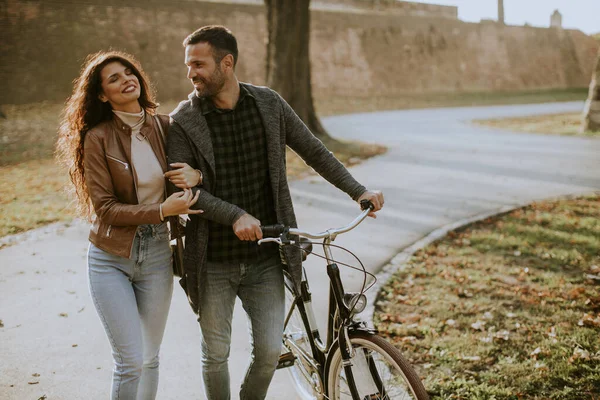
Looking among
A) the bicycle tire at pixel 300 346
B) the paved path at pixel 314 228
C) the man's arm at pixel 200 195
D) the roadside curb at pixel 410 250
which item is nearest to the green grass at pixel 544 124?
the paved path at pixel 314 228

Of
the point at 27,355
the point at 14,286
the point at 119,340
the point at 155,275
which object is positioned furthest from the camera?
the point at 14,286

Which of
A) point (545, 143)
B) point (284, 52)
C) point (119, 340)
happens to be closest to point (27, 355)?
point (119, 340)

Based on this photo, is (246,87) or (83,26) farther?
(83,26)

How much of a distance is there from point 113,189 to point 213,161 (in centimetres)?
49

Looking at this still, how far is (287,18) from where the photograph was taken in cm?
1403

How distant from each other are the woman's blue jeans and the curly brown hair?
32cm

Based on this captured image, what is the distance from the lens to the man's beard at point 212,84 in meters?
2.75

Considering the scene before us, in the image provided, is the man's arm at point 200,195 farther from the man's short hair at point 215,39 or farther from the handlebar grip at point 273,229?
the man's short hair at point 215,39

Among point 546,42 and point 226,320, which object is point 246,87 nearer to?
point 226,320

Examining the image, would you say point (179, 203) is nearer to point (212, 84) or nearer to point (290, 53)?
point (212, 84)

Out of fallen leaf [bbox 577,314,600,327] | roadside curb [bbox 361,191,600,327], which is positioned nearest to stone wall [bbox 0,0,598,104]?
roadside curb [bbox 361,191,600,327]

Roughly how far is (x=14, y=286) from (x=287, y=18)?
10333 mm

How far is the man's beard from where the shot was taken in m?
2.75

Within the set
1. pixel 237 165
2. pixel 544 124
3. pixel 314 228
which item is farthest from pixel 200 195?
pixel 544 124
